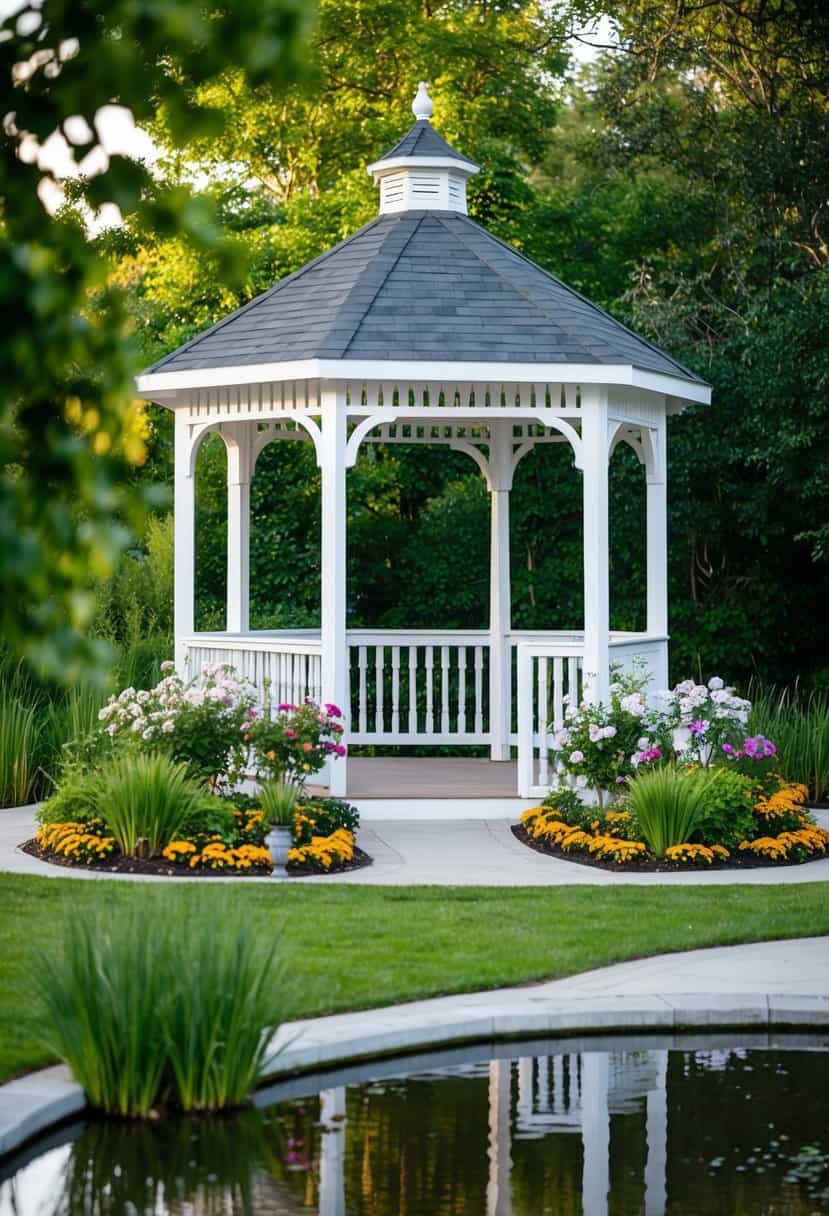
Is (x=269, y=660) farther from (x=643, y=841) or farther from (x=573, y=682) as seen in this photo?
(x=643, y=841)

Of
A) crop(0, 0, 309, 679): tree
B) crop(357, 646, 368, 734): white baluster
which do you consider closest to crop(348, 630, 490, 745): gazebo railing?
crop(357, 646, 368, 734): white baluster

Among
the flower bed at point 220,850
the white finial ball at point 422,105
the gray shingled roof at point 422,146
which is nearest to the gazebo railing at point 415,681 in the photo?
the flower bed at point 220,850

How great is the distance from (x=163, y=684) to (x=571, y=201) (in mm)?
13875

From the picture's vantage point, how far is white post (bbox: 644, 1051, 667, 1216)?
16.0 ft

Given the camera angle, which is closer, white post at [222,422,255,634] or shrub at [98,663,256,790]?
shrub at [98,663,256,790]

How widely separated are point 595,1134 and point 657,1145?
220 mm

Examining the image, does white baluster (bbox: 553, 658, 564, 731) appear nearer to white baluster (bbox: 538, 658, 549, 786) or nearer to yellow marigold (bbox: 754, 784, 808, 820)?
white baluster (bbox: 538, 658, 549, 786)

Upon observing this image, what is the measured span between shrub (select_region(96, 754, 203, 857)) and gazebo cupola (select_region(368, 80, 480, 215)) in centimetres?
556

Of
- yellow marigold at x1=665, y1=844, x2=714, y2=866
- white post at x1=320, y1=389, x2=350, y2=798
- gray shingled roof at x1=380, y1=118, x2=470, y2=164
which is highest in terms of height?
gray shingled roof at x1=380, y1=118, x2=470, y2=164

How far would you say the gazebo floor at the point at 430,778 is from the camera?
11.9 metres

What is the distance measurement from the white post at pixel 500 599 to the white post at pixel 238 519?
2.01 meters

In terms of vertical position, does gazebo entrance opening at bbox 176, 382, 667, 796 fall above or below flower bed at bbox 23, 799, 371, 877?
above

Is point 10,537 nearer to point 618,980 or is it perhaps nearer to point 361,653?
point 618,980

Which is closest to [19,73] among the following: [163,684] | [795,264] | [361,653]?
[163,684]
